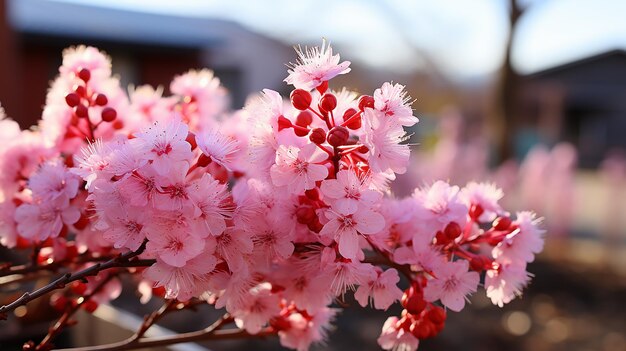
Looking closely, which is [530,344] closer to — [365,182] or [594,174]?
[365,182]

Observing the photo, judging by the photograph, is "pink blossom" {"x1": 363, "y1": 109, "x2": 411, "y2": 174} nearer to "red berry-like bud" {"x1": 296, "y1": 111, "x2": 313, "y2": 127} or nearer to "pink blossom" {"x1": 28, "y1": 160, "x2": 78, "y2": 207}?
"red berry-like bud" {"x1": 296, "y1": 111, "x2": 313, "y2": 127}

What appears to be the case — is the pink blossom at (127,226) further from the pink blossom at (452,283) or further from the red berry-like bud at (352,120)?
the pink blossom at (452,283)

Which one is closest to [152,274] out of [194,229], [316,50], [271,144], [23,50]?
[194,229]

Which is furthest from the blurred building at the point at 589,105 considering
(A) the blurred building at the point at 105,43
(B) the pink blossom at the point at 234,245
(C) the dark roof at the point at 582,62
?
(B) the pink blossom at the point at 234,245

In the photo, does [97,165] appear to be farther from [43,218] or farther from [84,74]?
[84,74]

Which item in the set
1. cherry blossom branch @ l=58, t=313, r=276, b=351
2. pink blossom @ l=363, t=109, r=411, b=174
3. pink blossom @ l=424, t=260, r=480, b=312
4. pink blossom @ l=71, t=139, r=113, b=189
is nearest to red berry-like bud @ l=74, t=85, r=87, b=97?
pink blossom @ l=71, t=139, r=113, b=189

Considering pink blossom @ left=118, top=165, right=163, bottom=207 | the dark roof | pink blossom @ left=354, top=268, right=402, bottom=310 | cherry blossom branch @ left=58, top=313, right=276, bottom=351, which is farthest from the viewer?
the dark roof

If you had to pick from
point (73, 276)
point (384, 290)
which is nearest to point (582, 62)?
point (384, 290)
